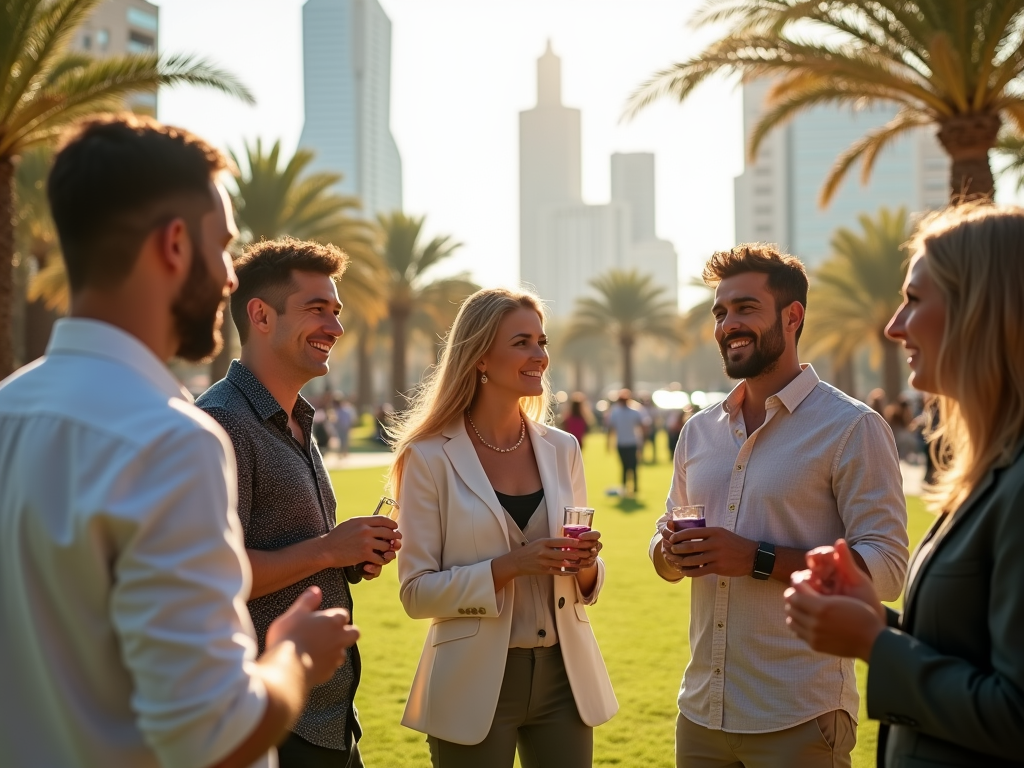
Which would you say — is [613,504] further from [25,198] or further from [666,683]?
[25,198]

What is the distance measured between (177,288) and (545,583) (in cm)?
229

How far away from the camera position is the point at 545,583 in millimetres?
3852

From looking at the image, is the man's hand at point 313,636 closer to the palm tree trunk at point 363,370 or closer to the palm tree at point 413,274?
the palm tree at point 413,274

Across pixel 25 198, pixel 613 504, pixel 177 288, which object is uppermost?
pixel 25 198

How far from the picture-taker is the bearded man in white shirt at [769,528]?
339 cm

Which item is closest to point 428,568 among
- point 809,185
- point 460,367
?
point 460,367

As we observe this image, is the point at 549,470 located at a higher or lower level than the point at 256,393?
lower

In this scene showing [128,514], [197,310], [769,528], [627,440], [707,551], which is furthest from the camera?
[627,440]

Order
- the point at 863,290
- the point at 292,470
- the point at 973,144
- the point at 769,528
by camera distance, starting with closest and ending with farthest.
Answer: the point at 292,470 → the point at 769,528 → the point at 973,144 → the point at 863,290

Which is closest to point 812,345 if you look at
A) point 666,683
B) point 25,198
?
point 25,198

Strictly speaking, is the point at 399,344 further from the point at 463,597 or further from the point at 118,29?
the point at 118,29

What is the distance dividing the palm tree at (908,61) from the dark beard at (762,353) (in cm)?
999

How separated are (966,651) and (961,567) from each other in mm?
189

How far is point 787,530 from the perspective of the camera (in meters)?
3.58
